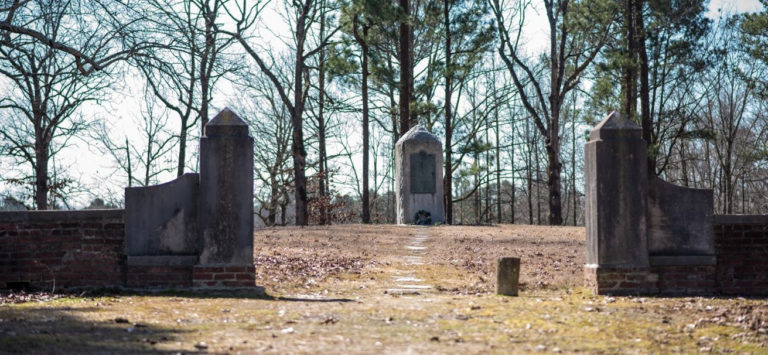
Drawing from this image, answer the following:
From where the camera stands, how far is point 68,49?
479 inches

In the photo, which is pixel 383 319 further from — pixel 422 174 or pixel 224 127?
pixel 422 174

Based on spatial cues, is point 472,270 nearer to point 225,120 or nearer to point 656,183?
point 656,183

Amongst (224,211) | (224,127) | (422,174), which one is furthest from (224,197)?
(422,174)

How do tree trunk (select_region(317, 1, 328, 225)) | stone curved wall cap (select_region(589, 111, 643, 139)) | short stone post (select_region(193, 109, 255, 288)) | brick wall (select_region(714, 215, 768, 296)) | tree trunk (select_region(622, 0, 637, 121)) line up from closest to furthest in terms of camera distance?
short stone post (select_region(193, 109, 255, 288)) → stone curved wall cap (select_region(589, 111, 643, 139)) → brick wall (select_region(714, 215, 768, 296)) → tree trunk (select_region(622, 0, 637, 121)) → tree trunk (select_region(317, 1, 328, 225))

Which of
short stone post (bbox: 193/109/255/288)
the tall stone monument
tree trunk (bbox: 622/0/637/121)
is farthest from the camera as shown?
tree trunk (bbox: 622/0/637/121)

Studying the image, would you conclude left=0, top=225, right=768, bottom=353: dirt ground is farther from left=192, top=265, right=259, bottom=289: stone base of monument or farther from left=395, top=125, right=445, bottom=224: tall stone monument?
left=395, top=125, right=445, bottom=224: tall stone monument

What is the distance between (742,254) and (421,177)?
46.1 feet

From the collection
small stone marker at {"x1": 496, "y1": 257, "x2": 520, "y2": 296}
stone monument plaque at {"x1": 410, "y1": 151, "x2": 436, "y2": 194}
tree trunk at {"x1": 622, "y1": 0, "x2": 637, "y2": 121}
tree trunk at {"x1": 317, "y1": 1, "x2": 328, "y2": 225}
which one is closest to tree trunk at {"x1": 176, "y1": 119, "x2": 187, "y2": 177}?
tree trunk at {"x1": 317, "y1": 1, "x2": 328, "y2": 225}

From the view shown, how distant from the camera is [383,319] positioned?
8.12m

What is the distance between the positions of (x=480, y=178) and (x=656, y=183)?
26.3 m

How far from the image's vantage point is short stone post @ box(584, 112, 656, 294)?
10375 millimetres

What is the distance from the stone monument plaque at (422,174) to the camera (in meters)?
24.3

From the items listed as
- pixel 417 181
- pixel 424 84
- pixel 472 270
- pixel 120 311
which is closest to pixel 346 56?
pixel 424 84

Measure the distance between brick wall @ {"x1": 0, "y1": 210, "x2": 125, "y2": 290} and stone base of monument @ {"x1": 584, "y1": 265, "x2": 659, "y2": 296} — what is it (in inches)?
237
